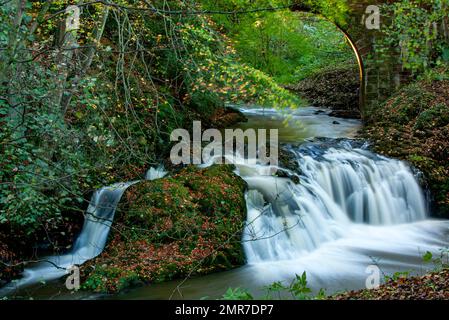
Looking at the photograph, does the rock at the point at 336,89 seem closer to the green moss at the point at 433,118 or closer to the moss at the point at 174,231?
the green moss at the point at 433,118

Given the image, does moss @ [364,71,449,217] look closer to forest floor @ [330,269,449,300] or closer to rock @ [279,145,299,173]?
rock @ [279,145,299,173]

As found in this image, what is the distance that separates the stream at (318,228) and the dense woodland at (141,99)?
369mm

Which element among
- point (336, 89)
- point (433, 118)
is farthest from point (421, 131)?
point (336, 89)

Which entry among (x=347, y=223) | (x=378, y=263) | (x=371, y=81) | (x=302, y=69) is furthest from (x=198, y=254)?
(x=302, y=69)

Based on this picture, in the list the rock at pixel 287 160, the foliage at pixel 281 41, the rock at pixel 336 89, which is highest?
the foliage at pixel 281 41

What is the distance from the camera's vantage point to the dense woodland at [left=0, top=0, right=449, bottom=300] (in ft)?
17.1

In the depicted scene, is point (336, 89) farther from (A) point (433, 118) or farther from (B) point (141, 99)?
(B) point (141, 99)

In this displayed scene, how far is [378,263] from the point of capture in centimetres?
835

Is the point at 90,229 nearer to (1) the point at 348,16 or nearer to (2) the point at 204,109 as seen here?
(2) the point at 204,109

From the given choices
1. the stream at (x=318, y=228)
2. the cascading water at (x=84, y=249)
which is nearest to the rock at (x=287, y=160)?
the stream at (x=318, y=228)

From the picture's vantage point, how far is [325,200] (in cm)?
1064

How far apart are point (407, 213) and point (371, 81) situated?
579 centimetres

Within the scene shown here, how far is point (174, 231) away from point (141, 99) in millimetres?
2498

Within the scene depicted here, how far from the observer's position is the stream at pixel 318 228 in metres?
7.50
